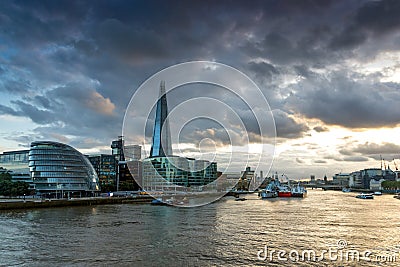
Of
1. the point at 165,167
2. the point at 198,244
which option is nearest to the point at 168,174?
the point at 165,167

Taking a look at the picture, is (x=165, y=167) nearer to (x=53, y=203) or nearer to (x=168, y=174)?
(x=168, y=174)

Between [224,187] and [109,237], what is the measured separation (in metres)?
163

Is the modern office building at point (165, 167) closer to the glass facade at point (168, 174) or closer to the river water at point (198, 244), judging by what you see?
the glass facade at point (168, 174)

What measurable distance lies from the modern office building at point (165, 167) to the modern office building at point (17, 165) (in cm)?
6201

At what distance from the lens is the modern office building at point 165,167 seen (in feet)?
525

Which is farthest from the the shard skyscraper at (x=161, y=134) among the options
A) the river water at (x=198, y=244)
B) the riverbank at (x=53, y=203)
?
the river water at (x=198, y=244)

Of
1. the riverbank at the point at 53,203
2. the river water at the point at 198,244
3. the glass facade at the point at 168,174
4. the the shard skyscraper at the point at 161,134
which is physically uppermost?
the the shard skyscraper at the point at 161,134

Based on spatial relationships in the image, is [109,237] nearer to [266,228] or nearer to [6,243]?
[6,243]

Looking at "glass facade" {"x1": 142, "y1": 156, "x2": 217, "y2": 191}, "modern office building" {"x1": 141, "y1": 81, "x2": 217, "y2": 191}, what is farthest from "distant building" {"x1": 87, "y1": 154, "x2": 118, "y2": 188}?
"glass facade" {"x1": 142, "y1": 156, "x2": 217, "y2": 191}

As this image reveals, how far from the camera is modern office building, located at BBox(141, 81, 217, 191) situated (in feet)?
525

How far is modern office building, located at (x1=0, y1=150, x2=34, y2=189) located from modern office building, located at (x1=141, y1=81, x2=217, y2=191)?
62.0m

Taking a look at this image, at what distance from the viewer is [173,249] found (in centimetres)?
2708

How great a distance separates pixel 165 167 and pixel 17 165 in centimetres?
7229

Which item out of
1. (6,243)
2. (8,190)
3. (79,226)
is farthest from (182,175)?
(6,243)
